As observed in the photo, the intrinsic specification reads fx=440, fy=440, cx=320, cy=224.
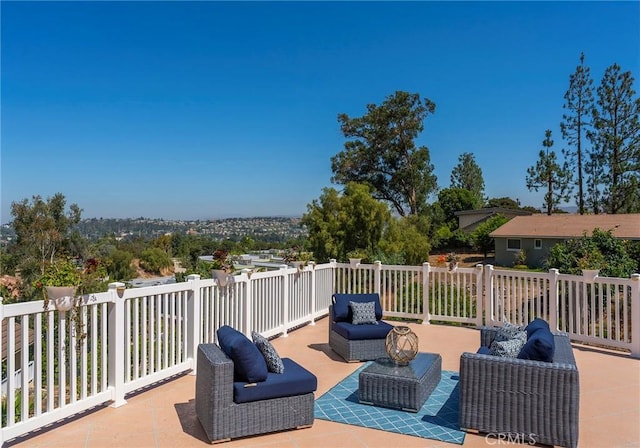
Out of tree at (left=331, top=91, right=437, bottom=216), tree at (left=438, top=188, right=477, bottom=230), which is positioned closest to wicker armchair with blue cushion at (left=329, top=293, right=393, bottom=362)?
tree at (left=331, top=91, right=437, bottom=216)

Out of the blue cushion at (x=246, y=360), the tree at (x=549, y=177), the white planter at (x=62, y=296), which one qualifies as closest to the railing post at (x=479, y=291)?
the blue cushion at (x=246, y=360)

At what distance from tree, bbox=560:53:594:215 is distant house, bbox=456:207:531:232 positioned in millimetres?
5326

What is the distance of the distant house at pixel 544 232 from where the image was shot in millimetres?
19781

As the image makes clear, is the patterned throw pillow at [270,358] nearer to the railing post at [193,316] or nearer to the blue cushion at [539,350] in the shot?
the railing post at [193,316]

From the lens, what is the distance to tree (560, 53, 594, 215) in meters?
23.9

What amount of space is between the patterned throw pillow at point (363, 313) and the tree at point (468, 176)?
122 feet

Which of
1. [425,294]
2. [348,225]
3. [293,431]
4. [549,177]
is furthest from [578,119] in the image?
[293,431]

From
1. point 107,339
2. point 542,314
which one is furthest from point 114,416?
point 542,314

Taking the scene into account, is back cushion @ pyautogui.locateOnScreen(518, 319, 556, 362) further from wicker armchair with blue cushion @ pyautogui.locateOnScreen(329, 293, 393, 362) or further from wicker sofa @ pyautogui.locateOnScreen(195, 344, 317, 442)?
wicker armchair with blue cushion @ pyautogui.locateOnScreen(329, 293, 393, 362)

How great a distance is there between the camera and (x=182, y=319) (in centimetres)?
493

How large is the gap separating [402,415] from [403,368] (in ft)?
1.49

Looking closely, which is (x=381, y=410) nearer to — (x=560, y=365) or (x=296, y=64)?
(x=560, y=365)

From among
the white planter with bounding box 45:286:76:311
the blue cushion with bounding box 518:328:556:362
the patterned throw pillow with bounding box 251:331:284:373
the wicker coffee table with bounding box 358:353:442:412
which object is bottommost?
the wicker coffee table with bounding box 358:353:442:412

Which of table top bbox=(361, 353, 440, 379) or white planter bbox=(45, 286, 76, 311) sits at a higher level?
white planter bbox=(45, 286, 76, 311)
